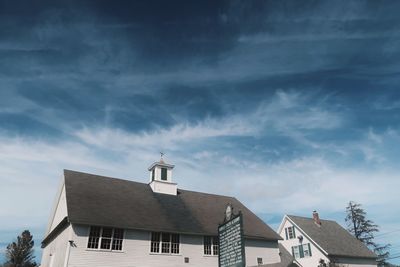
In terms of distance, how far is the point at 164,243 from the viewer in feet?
91.9

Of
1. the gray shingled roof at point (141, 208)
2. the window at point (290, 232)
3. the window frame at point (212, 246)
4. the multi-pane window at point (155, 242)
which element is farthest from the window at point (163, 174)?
the window at point (290, 232)

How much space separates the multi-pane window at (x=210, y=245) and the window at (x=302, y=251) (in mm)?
18416

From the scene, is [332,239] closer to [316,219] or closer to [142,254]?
[316,219]

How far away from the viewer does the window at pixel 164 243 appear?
27.6 m

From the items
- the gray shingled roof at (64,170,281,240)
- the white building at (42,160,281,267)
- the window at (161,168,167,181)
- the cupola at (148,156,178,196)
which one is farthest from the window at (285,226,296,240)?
the window at (161,168,167,181)

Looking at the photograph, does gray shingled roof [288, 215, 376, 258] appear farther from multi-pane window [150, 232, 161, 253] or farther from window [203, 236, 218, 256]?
multi-pane window [150, 232, 161, 253]

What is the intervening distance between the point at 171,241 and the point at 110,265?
5093mm

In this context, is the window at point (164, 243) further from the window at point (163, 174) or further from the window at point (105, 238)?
the window at point (163, 174)

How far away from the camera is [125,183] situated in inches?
1315

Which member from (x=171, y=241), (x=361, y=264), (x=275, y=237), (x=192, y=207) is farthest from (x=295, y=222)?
(x=171, y=241)

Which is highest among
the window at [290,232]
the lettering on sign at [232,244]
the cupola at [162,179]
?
the cupola at [162,179]

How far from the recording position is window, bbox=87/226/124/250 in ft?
82.8

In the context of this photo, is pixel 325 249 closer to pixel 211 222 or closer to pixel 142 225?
pixel 211 222

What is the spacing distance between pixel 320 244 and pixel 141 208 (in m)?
23.7
